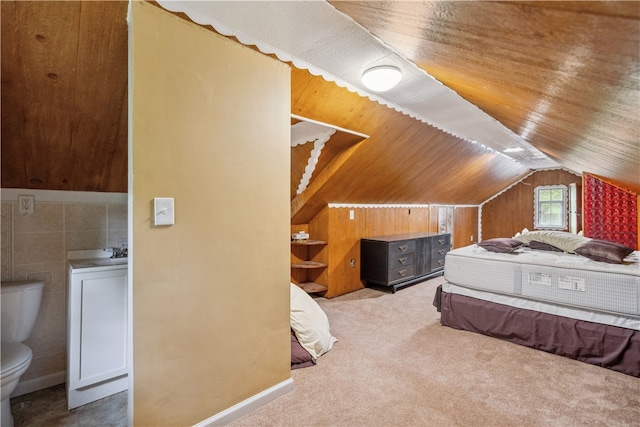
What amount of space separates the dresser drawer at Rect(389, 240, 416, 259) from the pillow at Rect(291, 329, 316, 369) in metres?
2.03

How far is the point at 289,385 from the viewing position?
70.1 inches

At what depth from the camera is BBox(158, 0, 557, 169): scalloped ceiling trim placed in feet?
4.48

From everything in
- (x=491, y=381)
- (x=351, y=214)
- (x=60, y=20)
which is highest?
(x=60, y=20)

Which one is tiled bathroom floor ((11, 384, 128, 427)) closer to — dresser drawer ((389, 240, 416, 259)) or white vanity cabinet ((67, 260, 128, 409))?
white vanity cabinet ((67, 260, 128, 409))

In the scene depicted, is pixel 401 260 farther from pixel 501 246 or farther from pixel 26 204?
pixel 26 204

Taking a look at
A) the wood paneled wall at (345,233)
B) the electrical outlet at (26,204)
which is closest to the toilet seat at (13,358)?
the electrical outlet at (26,204)

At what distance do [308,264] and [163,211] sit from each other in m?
2.48

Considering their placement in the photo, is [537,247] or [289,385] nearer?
[289,385]

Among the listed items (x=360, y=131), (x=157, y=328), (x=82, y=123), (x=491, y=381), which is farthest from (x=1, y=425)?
(x=360, y=131)

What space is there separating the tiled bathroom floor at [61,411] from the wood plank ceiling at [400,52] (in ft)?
4.29

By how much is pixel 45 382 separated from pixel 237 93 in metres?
2.22

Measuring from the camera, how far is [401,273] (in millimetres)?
3973

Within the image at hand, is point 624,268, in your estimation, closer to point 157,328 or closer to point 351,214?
point 351,214

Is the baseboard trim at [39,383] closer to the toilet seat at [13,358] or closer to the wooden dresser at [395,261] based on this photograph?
the toilet seat at [13,358]
